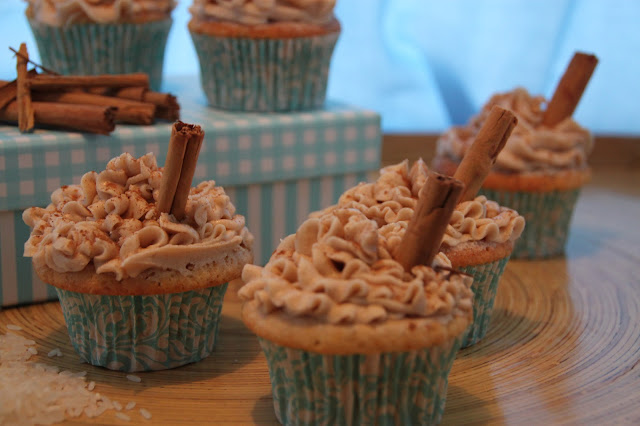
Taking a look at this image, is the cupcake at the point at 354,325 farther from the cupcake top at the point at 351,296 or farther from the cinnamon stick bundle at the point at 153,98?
the cinnamon stick bundle at the point at 153,98

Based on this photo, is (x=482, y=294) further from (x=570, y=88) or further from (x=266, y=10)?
(x=266, y=10)

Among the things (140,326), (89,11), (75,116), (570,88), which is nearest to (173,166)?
(140,326)

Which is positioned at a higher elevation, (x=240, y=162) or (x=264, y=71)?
(x=264, y=71)

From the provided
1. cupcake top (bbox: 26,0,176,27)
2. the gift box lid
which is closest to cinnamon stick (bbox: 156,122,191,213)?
the gift box lid

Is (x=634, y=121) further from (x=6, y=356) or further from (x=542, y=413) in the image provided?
(x=6, y=356)

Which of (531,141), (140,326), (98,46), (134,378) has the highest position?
(98,46)

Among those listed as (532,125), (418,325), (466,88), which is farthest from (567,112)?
(418,325)

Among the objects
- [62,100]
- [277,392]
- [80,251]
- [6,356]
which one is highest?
[62,100]
